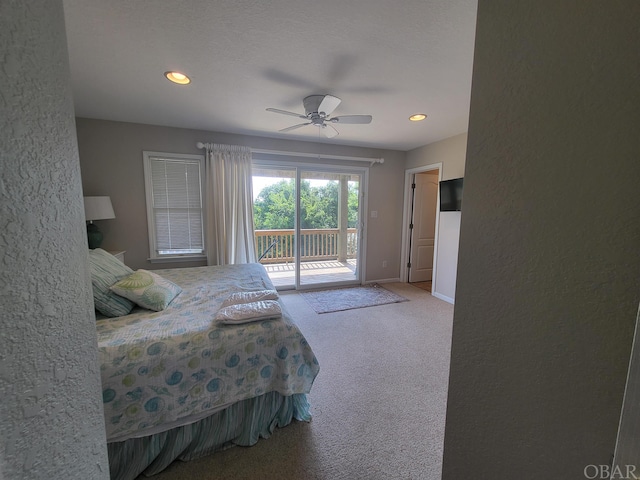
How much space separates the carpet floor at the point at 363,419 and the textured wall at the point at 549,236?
808mm

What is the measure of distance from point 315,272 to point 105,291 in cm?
361

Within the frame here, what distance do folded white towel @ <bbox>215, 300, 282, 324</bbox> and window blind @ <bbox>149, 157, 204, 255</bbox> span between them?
7.17 ft

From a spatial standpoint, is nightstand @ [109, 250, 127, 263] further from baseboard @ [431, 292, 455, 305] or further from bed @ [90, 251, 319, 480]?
baseboard @ [431, 292, 455, 305]

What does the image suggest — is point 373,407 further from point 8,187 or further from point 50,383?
point 8,187

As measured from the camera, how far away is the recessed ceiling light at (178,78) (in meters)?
1.90

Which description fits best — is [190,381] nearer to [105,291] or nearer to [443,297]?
[105,291]

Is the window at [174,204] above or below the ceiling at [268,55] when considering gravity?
below

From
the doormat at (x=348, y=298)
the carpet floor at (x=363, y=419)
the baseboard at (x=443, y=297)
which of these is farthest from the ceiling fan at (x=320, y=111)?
the baseboard at (x=443, y=297)

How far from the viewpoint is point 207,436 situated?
1397 millimetres

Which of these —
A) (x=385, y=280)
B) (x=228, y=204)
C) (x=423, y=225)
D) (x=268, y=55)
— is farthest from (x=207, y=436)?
(x=423, y=225)

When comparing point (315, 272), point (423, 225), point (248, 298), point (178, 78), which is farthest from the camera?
point (315, 272)

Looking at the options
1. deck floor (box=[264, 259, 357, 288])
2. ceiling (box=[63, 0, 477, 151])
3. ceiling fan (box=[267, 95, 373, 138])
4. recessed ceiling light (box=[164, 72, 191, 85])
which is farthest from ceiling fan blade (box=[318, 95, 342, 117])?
deck floor (box=[264, 259, 357, 288])

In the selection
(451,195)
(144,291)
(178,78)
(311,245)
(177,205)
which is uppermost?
(178,78)

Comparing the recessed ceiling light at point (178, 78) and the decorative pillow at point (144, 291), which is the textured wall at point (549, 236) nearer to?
the decorative pillow at point (144, 291)
